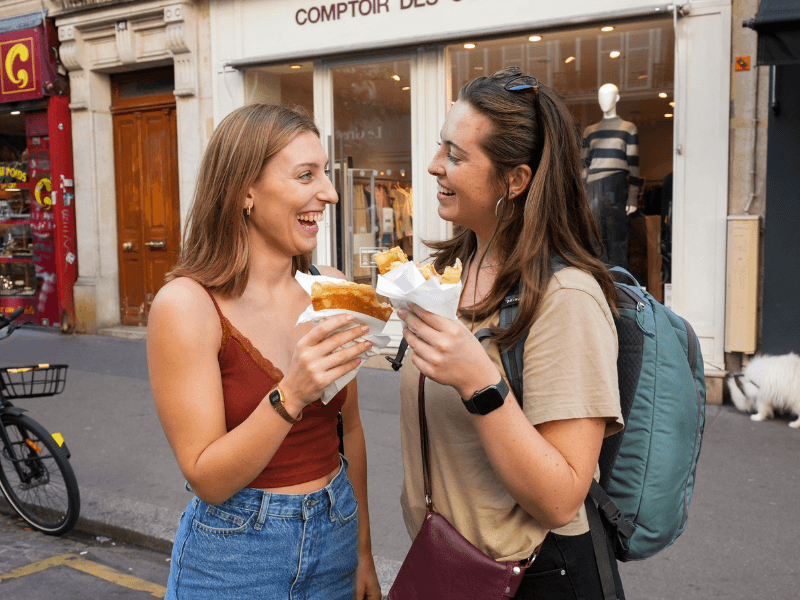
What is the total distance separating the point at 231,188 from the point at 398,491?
10.8 feet

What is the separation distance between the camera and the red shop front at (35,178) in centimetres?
1106

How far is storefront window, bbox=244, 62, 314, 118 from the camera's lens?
29.9 ft

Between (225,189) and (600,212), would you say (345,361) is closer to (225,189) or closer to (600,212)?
(225,189)

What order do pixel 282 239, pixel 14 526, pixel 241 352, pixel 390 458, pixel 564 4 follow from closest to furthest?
pixel 241 352 < pixel 282 239 < pixel 14 526 < pixel 390 458 < pixel 564 4

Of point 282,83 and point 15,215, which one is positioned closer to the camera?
point 282,83

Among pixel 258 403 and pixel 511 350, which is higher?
pixel 511 350

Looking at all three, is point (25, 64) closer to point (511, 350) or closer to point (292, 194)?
point (292, 194)

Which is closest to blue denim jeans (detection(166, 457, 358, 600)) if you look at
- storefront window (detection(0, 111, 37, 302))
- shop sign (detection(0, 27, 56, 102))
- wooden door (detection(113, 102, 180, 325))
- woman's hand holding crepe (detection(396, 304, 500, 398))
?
woman's hand holding crepe (detection(396, 304, 500, 398))

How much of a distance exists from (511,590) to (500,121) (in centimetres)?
106

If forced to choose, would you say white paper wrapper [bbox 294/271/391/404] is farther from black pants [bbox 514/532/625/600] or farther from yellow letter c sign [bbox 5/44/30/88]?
yellow letter c sign [bbox 5/44/30/88]

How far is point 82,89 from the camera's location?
10.9 metres

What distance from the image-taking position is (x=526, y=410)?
1.56 m

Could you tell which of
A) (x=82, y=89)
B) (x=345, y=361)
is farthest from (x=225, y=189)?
(x=82, y=89)

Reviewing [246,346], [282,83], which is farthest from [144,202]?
[246,346]
